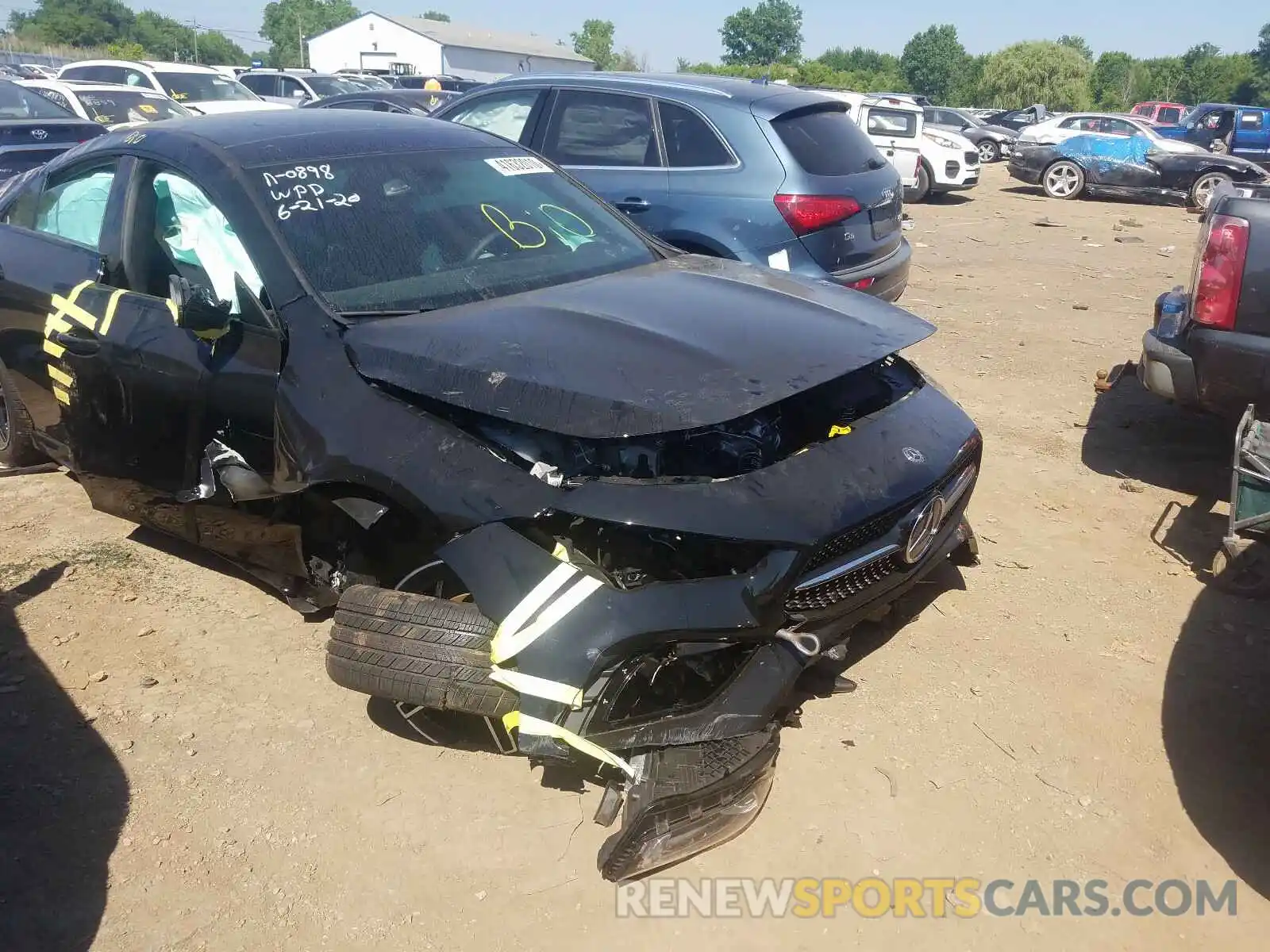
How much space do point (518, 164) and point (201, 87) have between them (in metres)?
14.0

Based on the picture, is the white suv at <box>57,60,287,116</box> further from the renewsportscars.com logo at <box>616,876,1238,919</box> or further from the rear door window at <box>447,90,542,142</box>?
the renewsportscars.com logo at <box>616,876,1238,919</box>

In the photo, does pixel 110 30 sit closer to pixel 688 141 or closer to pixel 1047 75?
pixel 1047 75

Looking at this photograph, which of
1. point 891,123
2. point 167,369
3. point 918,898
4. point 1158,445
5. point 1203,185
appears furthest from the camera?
point 1203,185

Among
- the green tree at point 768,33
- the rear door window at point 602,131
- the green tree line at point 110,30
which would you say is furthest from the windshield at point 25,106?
the green tree at point 768,33

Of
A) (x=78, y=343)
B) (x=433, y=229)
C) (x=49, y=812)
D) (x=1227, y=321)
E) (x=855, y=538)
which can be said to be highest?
(x=433, y=229)

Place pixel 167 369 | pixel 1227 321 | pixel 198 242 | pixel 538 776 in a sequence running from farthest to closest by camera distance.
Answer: pixel 1227 321
pixel 198 242
pixel 167 369
pixel 538 776

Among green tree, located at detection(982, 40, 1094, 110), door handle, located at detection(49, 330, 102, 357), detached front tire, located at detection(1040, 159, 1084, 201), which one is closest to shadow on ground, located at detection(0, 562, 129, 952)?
door handle, located at detection(49, 330, 102, 357)

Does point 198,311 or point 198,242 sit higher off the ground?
point 198,242

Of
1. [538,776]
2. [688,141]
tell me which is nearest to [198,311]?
[538,776]

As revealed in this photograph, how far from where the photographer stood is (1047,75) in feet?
171

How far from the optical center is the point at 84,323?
358cm

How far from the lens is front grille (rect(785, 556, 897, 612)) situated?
264cm

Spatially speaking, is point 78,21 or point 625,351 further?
point 78,21

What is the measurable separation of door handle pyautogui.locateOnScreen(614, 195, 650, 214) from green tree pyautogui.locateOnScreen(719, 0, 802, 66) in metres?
88.1
